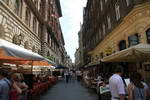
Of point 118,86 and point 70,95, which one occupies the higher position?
point 118,86

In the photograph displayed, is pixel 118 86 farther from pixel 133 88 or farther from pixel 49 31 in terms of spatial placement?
pixel 49 31

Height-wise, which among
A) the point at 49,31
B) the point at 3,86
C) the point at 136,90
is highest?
the point at 49,31

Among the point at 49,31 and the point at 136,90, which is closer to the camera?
the point at 136,90

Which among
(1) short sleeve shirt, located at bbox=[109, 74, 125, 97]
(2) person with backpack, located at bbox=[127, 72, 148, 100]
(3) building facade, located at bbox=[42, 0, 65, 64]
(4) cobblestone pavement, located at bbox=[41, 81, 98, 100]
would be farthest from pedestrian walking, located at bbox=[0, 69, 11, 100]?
(3) building facade, located at bbox=[42, 0, 65, 64]

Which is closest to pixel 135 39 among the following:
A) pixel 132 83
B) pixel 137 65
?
pixel 137 65

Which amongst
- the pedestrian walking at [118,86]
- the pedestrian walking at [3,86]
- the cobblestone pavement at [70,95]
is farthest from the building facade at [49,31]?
the pedestrian walking at [118,86]

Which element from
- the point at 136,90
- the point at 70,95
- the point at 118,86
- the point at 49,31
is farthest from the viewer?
the point at 49,31

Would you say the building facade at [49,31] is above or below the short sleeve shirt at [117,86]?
above

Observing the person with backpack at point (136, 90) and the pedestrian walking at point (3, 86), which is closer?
the pedestrian walking at point (3, 86)

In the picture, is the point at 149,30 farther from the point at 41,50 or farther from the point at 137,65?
the point at 41,50

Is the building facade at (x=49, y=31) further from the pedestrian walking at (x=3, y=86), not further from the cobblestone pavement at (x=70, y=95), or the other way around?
the pedestrian walking at (x=3, y=86)

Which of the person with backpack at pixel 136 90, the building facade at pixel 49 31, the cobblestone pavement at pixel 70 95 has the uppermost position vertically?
the building facade at pixel 49 31

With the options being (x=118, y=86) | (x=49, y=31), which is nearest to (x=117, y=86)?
(x=118, y=86)

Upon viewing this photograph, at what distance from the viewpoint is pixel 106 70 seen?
17.2 m
